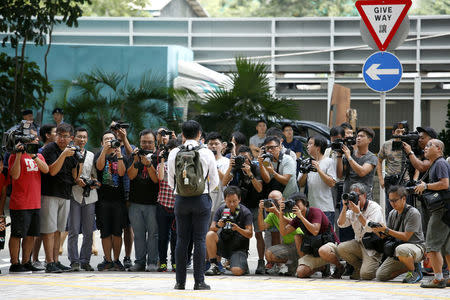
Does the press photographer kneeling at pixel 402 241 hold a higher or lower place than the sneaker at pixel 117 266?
higher

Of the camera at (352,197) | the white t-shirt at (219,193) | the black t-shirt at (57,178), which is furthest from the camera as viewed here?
the white t-shirt at (219,193)

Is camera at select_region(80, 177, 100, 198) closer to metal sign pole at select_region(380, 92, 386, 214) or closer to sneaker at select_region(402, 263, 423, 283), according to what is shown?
metal sign pole at select_region(380, 92, 386, 214)

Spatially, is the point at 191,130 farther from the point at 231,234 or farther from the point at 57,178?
the point at 57,178

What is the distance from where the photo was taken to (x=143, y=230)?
1148 centimetres

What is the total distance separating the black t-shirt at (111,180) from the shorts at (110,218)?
0.08m

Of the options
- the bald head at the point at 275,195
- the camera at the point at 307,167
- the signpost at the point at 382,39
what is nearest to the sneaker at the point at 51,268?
the bald head at the point at 275,195

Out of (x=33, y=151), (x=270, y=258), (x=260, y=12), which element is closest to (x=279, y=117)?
(x=270, y=258)

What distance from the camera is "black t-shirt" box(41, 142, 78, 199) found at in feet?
36.3

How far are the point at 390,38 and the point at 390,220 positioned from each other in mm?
2420

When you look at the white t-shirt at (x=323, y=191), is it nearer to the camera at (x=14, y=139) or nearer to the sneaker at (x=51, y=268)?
the sneaker at (x=51, y=268)

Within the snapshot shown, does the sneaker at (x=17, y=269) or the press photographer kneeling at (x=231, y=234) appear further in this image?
the press photographer kneeling at (x=231, y=234)

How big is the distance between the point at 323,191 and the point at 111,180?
2922 mm

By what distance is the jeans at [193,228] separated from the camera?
353 inches

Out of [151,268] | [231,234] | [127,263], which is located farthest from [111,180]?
[231,234]
